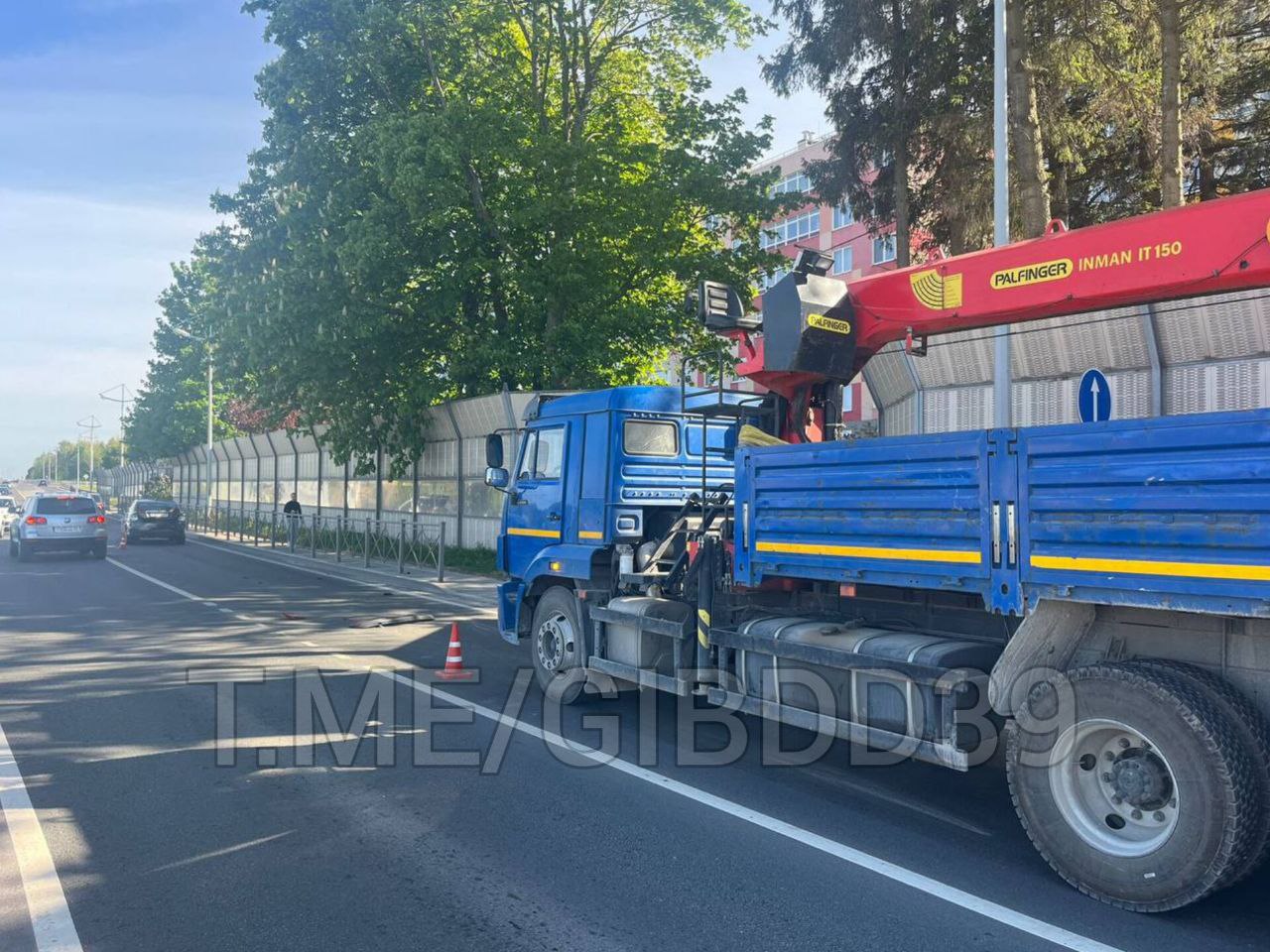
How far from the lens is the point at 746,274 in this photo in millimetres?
23047

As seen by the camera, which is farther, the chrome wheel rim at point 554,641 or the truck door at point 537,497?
the truck door at point 537,497

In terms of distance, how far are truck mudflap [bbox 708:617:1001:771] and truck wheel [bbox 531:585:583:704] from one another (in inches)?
71.3

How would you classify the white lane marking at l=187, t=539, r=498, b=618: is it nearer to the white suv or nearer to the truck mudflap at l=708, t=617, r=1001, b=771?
the white suv

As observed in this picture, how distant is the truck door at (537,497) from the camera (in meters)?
8.81

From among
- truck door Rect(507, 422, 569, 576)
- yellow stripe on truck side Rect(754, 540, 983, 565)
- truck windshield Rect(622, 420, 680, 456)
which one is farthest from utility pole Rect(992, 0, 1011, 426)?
yellow stripe on truck side Rect(754, 540, 983, 565)

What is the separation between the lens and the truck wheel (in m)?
8.21

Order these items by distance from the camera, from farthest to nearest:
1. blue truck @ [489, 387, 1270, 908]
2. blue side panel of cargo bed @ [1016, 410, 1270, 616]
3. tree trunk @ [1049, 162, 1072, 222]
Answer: tree trunk @ [1049, 162, 1072, 222] → blue truck @ [489, 387, 1270, 908] → blue side panel of cargo bed @ [1016, 410, 1270, 616]

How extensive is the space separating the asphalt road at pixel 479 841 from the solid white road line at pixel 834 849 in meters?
0.02

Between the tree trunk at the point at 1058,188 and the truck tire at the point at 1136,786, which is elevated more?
the tree trunk at the point at 1058,188

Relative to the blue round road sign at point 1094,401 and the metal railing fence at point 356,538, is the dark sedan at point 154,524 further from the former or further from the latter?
the blue round road sign at point 1094,401

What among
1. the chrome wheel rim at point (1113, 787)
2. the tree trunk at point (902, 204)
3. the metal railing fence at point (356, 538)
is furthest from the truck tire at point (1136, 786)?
the tree trunk at point (902, 204)

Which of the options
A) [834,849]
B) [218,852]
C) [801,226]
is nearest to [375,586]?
[218,852]

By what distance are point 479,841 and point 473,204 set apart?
1773cm

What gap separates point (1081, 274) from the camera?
5.54m
